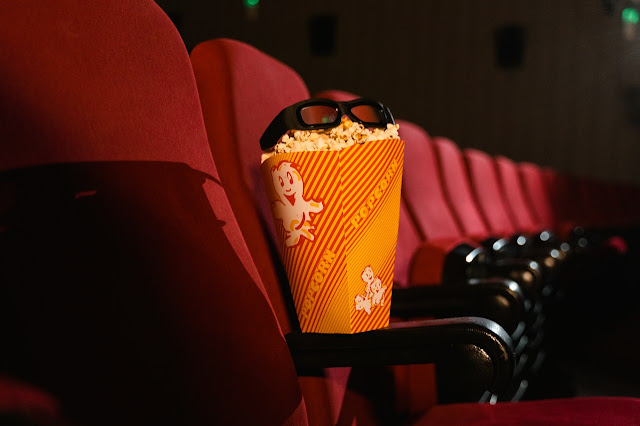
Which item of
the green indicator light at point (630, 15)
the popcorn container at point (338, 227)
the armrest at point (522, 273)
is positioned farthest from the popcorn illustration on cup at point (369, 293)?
the green indicator light at point (630, 15)

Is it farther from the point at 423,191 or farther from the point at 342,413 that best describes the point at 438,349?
the point at 423,191

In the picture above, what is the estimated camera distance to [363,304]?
40 centimetres

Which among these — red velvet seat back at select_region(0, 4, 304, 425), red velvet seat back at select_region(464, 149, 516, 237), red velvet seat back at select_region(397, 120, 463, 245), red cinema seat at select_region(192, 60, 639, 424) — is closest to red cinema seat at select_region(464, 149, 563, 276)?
red velvet seat back at select_region(464, 149, 516, 237)

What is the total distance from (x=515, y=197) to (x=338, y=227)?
1.99 m

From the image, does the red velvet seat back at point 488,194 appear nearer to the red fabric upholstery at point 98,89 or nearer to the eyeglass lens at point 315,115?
the eyeglass lens at point 315,115

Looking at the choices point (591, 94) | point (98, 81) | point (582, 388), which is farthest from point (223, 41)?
point (591, 94)

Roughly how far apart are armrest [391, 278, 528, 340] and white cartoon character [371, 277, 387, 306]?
14 centimetres

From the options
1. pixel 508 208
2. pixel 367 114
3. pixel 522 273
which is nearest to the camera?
pixel 522 273

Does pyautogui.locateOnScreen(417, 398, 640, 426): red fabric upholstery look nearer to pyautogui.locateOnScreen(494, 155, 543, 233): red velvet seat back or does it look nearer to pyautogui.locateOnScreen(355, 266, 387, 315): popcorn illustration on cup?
pyautogui.locateOnScreen(355, 266, 387, 315): popcorn illustration on cup

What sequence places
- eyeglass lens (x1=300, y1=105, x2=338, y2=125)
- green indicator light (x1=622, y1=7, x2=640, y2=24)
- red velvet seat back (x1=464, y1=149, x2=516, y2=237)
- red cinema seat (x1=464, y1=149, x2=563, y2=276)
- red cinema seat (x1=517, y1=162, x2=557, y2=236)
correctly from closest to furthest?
eyeglass lens (x1=300, y1=105, x2=338, y2=125)
red cinema seat (x1=464, y1=149, x2=563, y2=276)
red velvet seat back (x1=464, y1=149, x2=516, y2=237)
red cinema seat (x1=517, y1=162, x2=557, y2=236)
green indicator light (x1=622, y1=7, x2=640, y2=24)

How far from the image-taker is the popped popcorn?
1.30 ft

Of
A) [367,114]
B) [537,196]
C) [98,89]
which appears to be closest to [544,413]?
[98,89]

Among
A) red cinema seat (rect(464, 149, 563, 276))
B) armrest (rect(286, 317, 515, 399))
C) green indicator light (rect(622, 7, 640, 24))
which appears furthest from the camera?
green indicator light (rect(622, 7, 640, 24))

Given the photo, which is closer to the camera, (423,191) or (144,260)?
(144,260)
